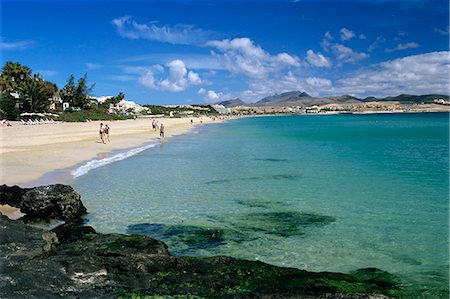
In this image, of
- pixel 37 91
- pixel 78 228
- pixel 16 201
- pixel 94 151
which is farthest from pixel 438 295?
pixel 37 91

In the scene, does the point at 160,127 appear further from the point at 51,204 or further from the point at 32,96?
the point at 51,204

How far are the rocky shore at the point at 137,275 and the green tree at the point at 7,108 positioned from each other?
61.9m

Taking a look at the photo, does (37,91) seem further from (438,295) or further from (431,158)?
(438,295)

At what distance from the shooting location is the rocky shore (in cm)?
601

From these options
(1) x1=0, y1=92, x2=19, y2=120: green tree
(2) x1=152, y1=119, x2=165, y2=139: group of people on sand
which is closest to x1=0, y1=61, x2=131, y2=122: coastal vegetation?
(1) x1=0, y1=92, x2=19, y2=120: green tree

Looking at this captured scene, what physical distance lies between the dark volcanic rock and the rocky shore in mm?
2917

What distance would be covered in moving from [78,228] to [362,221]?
8.24 meters

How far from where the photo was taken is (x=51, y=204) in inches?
455

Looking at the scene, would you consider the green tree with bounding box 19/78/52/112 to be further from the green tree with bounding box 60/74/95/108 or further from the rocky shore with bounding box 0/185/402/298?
the rocky shore with bounding box 0/185/402/298

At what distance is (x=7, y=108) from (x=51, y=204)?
60.0m

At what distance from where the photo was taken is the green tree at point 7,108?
62.2 metres

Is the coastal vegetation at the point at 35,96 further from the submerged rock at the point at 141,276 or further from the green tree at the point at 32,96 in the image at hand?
the submerged rock at the point at 141,276

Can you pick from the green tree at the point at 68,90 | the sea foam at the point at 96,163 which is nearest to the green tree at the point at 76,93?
the green tree at the point at 68,90

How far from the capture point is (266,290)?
6.36 m
